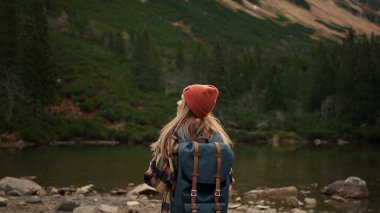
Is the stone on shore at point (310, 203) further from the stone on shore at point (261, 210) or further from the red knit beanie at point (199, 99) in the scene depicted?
the red knit beanie at point (199, 99)

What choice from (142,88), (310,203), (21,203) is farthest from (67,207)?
(142,88)

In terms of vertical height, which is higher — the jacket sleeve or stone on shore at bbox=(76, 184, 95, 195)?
the jacket sleeve

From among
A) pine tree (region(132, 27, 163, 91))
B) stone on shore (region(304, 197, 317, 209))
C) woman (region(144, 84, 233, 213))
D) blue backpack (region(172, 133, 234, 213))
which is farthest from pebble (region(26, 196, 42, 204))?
pine tree (region(132, 27, 163, 91))

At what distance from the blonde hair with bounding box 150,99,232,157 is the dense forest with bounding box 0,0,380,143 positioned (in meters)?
47.3

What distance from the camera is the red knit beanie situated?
5.20 meters

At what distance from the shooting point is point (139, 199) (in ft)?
60.7

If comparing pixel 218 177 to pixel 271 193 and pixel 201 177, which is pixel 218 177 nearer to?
pixel 201 177

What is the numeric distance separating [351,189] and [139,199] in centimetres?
827

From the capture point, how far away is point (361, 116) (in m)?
74.1

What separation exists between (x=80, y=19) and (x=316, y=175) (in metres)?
88.5

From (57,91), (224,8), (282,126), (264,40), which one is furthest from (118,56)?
(224,8)

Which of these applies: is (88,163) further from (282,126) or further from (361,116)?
(361,116)

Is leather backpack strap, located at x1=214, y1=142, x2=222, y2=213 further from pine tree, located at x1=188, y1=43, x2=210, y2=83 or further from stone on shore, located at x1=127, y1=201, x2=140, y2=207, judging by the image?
pine tree, located at x1=188, y1=43, x2=210, y2=83

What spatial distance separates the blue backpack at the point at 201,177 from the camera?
4945 millimetres
